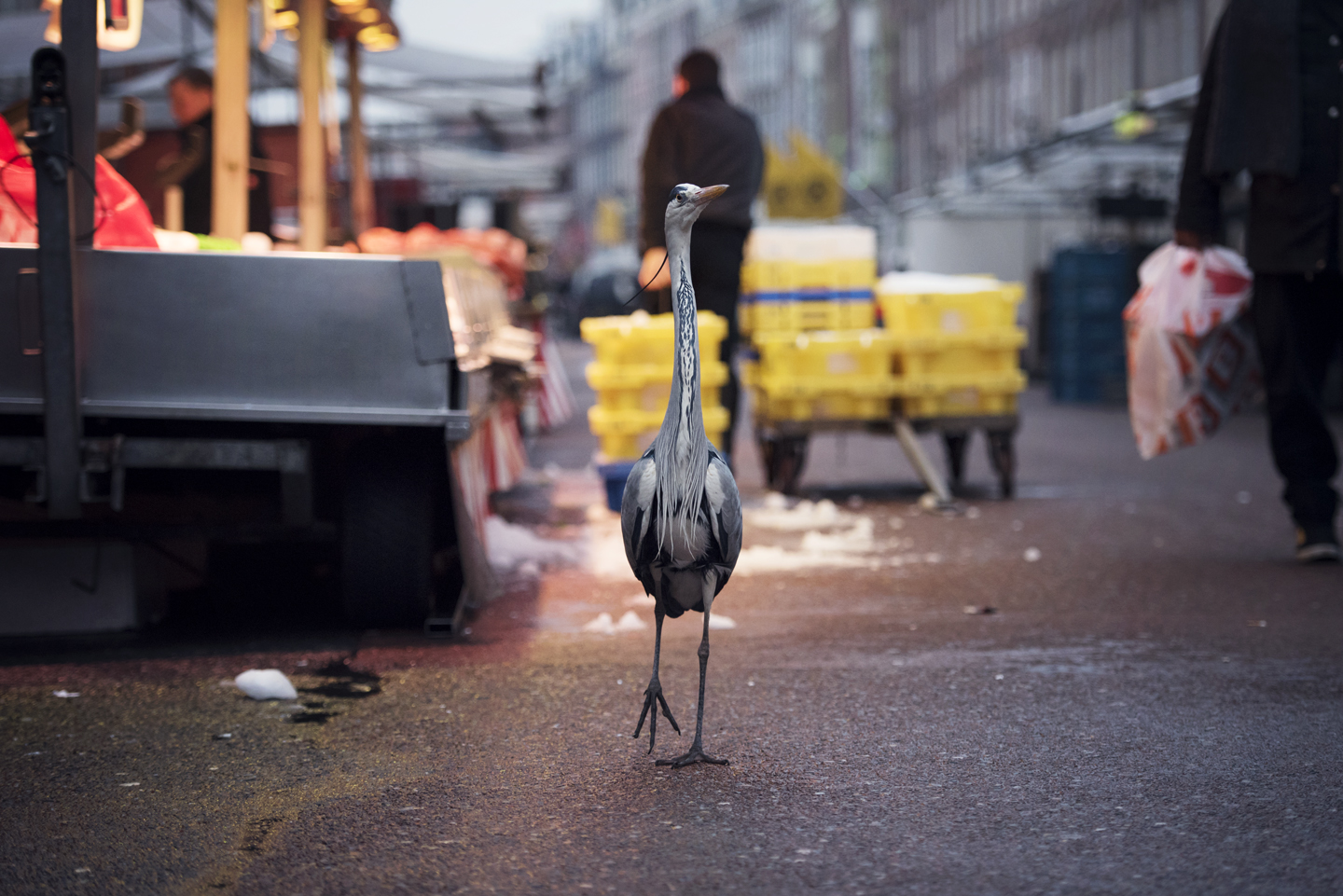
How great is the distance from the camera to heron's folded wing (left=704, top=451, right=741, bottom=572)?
13.0ft

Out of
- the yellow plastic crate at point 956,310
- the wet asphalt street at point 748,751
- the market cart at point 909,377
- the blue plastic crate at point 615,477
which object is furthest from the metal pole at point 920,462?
the wet asphalt street at point 748,751

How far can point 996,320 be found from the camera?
9.68m

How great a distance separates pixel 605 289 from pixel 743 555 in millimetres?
32856

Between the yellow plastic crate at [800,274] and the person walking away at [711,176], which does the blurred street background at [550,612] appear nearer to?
the yellow plastic crate at [800,274]

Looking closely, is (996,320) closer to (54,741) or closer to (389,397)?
(389,397)

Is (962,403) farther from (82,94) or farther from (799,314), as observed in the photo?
(82,94)

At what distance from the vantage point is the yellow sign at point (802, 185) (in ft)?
87.0

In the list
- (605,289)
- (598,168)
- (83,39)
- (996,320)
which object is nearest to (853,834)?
(83,39)

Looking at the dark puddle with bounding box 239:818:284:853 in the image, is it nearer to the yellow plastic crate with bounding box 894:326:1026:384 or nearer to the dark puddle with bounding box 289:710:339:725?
the dark puddle with bounding box 289:710:339:725

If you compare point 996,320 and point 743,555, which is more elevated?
point 996,320

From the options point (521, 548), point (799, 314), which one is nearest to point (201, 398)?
point (521, 548)

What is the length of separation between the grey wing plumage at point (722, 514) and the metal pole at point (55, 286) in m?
2.29

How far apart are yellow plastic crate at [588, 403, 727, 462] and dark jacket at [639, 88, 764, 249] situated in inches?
47.5

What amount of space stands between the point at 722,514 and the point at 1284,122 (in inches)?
161
